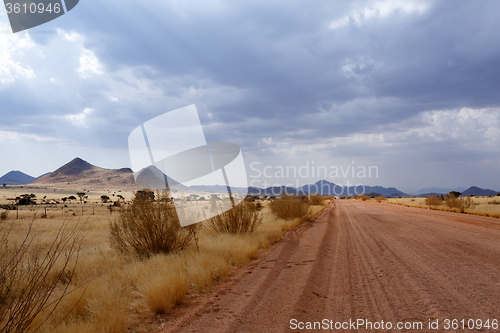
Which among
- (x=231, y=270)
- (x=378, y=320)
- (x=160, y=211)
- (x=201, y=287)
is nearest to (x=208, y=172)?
(x=160, y=211)

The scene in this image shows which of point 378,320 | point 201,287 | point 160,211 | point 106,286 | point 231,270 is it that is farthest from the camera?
point 160,211

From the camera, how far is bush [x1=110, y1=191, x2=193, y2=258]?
10406 millimetres

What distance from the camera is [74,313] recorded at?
577 cm

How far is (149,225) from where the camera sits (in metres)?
10.4

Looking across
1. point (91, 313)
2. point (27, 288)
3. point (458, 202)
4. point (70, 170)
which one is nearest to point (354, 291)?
point (91, 313)

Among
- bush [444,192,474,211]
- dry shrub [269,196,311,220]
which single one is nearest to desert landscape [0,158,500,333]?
dry shrub [269,196,311,220]

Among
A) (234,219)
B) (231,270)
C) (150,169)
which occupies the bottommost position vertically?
(231,270)

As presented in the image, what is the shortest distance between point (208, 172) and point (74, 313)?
655cm

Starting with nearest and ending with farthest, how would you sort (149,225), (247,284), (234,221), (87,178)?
(247,284) < (149,225) < (234,221) < (87,178)

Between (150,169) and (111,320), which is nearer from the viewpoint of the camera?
(111,320)

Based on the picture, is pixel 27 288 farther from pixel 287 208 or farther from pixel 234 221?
pixel 287 208

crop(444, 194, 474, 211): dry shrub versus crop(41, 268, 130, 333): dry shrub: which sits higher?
crop(444, 194, 474, 211): dry shrub

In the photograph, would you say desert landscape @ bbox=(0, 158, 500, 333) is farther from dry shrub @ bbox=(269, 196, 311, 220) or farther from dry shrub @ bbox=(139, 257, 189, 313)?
dry shrub @ bbox=(269, 196, 311, 220)

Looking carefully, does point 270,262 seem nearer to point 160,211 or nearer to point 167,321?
point 160,211
